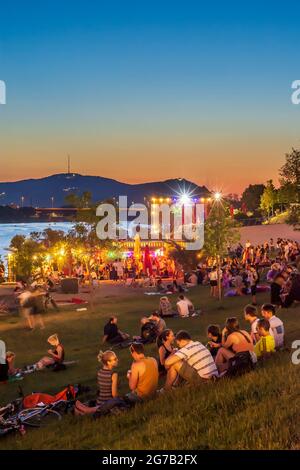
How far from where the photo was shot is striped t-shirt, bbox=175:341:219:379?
867 cm

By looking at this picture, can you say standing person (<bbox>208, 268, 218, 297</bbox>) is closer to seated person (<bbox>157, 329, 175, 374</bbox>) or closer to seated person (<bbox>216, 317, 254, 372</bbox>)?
seated person (<bbox>157, 329, 175, 374</bbox>)

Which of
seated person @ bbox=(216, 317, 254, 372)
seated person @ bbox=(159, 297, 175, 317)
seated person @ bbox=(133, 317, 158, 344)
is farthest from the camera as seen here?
seated person @ bbox=(159, 297, 175, 317)

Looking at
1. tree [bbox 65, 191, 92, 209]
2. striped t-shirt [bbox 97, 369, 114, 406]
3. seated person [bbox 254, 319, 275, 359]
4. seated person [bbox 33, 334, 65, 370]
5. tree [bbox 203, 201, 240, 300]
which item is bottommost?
seated person [bbox 33, 334, 65, 370]

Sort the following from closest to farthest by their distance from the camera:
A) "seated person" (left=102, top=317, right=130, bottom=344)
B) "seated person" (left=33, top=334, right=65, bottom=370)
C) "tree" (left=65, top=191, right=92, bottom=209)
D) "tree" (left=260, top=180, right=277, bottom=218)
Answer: "seated person" (left=33, top=334, right=65, bottom=370)
"seated person" (left=102, top=317, right=130, bottom=344)
"tree" (left=65, top=191, right=92, bottom=209)
"tree" (left=260, top=180, right=277, bottom=218)

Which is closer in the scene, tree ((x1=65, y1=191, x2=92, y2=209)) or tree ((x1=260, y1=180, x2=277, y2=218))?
tree ((x1=65, y1=191, x2=92, y2=209))

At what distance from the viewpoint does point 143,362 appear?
872 cm

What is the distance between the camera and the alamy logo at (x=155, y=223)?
25.1 m

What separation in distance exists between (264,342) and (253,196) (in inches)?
4253

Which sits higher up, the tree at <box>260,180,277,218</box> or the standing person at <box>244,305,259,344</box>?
the tree at <box>260,180,277,218</box>

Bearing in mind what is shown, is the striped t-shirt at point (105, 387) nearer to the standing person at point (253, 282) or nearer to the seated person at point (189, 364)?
the seated person at point (189, 364)

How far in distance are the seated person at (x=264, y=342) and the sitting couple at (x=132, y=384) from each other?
253 centimetres

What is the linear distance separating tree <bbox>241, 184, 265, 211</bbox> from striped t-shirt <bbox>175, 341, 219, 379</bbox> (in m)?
107

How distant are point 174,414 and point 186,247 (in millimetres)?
29632

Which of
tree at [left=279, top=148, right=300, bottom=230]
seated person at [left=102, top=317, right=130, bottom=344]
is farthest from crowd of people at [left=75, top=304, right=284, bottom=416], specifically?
tree at [left=279, top=148, right=300, bottom=230]
